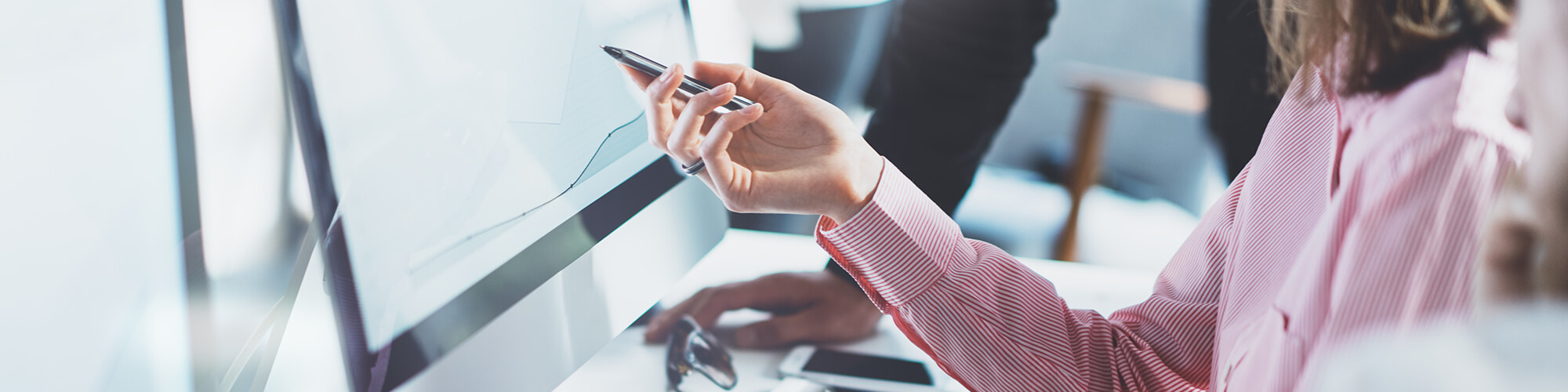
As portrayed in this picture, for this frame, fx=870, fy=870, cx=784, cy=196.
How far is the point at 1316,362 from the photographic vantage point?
1.22 ft

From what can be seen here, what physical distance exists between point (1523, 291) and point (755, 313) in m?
0.65

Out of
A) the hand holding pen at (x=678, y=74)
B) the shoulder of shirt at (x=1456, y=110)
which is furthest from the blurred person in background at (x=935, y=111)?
the shoulder of shirt at (x=1456, y=110)

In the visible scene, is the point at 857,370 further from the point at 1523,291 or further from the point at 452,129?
the point at 1523,291

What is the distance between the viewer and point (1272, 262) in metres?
0.52

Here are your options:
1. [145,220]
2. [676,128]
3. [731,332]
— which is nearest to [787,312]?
[731,332]

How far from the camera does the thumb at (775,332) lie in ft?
2.52

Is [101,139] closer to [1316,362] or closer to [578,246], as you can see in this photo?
[578,246]

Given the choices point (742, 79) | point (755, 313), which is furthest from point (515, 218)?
point (755, 313)

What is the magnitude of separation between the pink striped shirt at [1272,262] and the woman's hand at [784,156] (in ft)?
0.08

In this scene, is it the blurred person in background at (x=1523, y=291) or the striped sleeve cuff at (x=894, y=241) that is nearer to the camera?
the blurred person in background at (x=1523, y=291)

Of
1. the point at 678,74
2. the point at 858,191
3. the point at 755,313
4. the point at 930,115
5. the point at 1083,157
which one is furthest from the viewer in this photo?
the point at 1083,157

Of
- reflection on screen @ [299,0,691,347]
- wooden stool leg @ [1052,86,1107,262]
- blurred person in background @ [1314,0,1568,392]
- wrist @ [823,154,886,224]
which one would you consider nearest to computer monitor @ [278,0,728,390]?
reflection on screen @ [299,0,691,347]

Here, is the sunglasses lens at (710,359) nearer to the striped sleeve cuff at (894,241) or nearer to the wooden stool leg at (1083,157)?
the striped sleeve cuff at (894,241)

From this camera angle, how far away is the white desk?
695 millimetres
